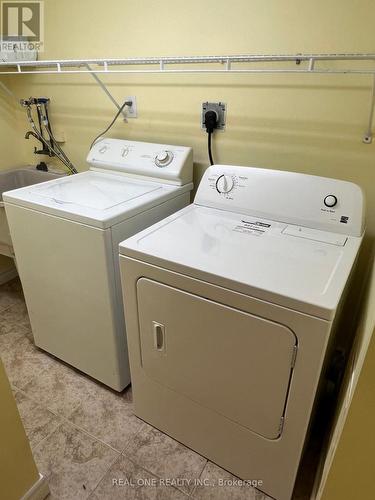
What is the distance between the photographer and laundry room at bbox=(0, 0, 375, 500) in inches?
41.1

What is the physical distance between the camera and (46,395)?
5.67 ft

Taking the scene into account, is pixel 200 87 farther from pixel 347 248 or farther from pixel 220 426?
pixel 220 426

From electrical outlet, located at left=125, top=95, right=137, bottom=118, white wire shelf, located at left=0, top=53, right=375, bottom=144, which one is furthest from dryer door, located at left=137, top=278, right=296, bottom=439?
electrical outlet, located at left=125, top=95, right=137, bottom=118

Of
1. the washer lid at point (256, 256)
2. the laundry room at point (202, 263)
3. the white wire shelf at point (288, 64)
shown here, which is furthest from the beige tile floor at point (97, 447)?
the white wire shelf at point (288, 64)

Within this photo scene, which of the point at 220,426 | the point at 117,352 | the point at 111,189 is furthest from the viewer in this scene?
the point at 111,189

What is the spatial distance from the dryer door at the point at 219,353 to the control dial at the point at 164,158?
0.75 meters

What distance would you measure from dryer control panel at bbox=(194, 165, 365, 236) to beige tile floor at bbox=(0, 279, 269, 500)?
111 centimetres

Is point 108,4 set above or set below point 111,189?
above

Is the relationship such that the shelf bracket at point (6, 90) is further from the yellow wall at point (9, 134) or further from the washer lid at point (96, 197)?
the washer lid at point (96, 197)

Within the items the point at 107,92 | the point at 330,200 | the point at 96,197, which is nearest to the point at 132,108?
the point at 107,92

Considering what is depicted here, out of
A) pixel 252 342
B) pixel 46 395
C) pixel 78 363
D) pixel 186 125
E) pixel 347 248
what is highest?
pixel 186 125

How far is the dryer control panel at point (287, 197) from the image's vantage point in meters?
1.28

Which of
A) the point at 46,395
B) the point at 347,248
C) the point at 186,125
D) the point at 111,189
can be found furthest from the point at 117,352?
the point at 186,125

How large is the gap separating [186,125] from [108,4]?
75 cm
